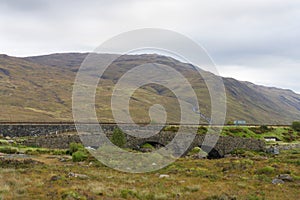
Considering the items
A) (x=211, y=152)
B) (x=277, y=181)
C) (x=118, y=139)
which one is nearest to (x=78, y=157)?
(x=118, y=139)

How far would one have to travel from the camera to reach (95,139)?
44.4 meters

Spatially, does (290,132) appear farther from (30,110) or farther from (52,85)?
(52,85)

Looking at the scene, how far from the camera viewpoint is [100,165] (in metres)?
28.0

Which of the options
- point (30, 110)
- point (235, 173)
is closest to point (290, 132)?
point (235, 173)

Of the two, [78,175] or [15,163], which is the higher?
[78,175]

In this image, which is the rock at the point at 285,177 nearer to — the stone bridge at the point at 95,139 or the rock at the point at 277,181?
the rock at the point at 277,181

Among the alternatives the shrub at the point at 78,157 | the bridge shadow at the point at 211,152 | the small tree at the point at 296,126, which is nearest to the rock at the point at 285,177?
the shrub at the point at 78,157

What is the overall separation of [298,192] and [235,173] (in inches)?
263

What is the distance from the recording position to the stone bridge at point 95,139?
4253 centimetres

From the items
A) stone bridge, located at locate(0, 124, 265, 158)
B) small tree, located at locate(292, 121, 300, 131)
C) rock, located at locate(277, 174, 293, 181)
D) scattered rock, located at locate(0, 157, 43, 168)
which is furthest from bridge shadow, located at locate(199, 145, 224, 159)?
scattered rock, located at locate(0, 157, 43, 168)

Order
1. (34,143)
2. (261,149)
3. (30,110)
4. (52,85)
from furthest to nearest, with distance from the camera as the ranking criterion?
(52,85) < (30,110) < (261,149) < (34,143)

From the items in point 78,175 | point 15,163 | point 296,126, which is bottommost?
point 15,163

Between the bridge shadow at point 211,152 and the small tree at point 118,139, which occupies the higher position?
the small tree at point 118,139

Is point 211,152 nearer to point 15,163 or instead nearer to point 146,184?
point 15,163
